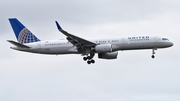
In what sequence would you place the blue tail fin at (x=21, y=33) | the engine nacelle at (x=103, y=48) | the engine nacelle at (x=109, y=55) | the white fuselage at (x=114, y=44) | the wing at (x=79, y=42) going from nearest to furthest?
the wing at (x=79, y=42), the engine nacelle at (x=103, y=48), the white fuselage at (x=114, y=44), the engine nacelle at (x=109, y=55), the blue tail fin at (x=21, y=33)

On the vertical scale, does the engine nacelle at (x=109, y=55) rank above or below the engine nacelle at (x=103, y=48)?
below

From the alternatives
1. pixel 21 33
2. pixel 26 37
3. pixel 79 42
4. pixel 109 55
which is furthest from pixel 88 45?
pixel 21 33

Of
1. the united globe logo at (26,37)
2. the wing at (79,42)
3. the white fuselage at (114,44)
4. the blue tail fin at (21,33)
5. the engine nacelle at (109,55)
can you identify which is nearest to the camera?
the wing at (79,42)

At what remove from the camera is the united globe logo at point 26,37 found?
Result: 295 ft

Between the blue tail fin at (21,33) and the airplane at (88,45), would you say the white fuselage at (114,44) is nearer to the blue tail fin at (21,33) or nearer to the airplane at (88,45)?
the airplane at (88,45)

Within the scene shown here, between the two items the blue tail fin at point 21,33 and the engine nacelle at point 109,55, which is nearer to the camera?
the engine nacelle at point 109,55

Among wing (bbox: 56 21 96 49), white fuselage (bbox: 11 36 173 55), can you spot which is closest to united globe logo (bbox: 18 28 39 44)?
white fuselage (bbox: 11 36 173 55)

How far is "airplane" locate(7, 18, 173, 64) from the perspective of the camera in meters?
84.1

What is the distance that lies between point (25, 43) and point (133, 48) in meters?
17.7

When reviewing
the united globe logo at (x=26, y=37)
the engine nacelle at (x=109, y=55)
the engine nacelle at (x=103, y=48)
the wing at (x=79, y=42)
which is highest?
the united globe logo at (x=26, y=37)

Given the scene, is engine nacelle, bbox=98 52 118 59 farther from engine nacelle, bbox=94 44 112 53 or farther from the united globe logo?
the united globe logo

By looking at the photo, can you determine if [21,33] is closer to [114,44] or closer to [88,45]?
[88,45]

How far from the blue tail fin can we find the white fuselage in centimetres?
194

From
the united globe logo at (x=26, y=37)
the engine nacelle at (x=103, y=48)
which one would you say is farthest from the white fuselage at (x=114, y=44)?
the united globe logo at (x=26, y=37)
